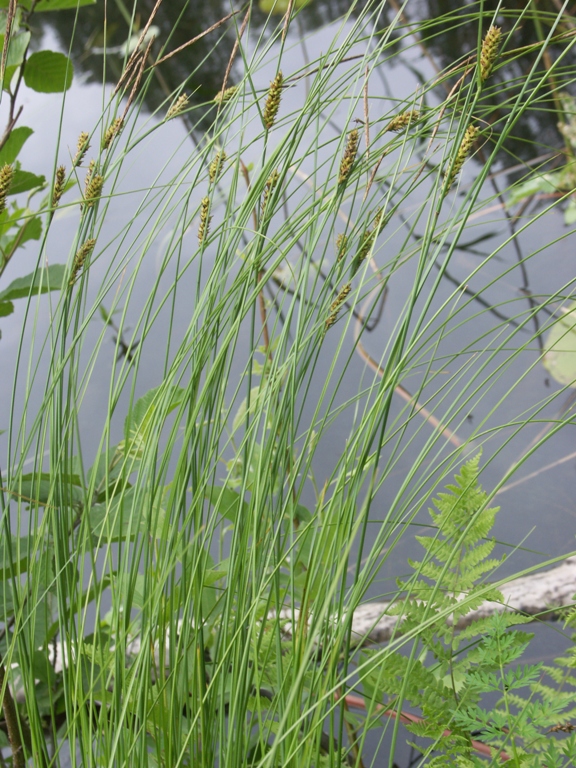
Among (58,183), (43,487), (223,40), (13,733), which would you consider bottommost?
(13,733)

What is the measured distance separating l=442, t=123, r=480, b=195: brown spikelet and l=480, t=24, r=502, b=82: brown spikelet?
0.14 feet

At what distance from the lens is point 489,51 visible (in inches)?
15.9

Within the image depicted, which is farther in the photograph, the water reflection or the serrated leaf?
the water reflection

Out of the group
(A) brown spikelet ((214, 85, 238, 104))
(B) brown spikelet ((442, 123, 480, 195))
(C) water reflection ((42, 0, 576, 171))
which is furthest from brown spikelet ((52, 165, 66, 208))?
(C) water reflection ((42, 0, 576, 171))

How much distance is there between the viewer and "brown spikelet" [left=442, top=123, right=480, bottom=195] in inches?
16.0

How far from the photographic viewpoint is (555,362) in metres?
1.12

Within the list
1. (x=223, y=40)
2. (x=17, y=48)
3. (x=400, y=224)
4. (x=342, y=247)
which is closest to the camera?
(x=342, y=247)

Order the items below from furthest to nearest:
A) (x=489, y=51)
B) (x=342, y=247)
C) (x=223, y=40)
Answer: (x=223, y=40), (x=342, y=247), (x=489, y=51)

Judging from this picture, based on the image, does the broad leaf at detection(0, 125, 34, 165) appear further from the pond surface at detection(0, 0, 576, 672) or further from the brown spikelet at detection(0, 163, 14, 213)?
the brown spikelet at detection(0, 163, 14, 213)

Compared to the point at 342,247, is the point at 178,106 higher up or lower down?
higher up

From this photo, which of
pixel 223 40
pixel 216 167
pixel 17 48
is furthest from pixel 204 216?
pixel 223 40

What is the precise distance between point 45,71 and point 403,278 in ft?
2.36

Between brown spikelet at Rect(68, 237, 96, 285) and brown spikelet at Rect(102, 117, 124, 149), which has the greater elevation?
brown spikelet at Rect(102, 117, 124, 149)

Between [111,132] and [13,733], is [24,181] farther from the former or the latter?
[13,733]
